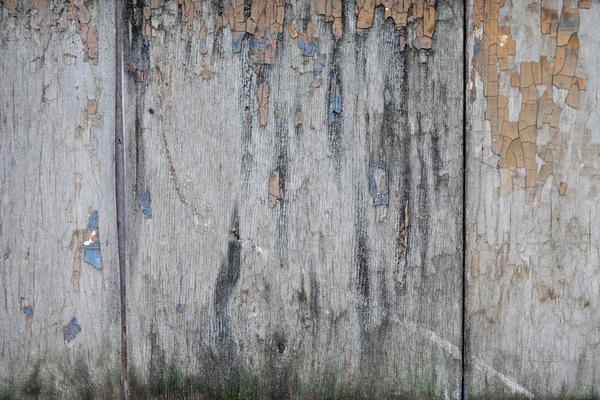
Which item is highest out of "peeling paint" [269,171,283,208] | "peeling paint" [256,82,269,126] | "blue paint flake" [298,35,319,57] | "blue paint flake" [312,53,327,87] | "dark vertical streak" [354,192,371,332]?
"blue paint flake" [298,35,319,57]

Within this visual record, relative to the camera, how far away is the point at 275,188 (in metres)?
1.55

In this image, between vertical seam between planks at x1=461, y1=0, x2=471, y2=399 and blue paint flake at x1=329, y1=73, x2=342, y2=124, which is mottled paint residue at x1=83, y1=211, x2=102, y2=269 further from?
vertical seam between planks at x1=461, y1=0, x2=471, y2=399

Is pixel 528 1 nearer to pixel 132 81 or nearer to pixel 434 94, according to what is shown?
pixel 434 94

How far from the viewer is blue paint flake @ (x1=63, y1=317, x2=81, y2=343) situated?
157 centimetres

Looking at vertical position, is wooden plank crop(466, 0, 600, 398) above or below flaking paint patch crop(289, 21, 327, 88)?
below

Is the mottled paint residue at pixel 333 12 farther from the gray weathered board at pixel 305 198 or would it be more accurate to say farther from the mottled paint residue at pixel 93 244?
the mottled paint residue at pixel 93 244

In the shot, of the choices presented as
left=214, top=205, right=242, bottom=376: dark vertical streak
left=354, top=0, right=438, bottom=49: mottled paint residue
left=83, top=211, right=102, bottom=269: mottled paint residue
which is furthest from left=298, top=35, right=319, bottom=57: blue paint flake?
left=83, top=211, right=102, bottom=269: mottled paint residue

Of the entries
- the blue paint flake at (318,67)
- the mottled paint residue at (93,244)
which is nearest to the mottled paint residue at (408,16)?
the blue paint flake at (318,67)

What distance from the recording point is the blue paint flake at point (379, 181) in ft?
5.04

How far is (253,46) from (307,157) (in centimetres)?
29

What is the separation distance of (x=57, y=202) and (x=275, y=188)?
0.53m

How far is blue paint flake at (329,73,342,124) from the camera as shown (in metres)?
1.54

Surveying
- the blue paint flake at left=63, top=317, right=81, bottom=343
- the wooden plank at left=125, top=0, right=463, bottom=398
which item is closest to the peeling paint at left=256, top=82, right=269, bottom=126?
the wooden plank at left=125, top=0, right=463, bottom=398

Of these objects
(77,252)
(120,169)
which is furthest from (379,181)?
(77,252)
